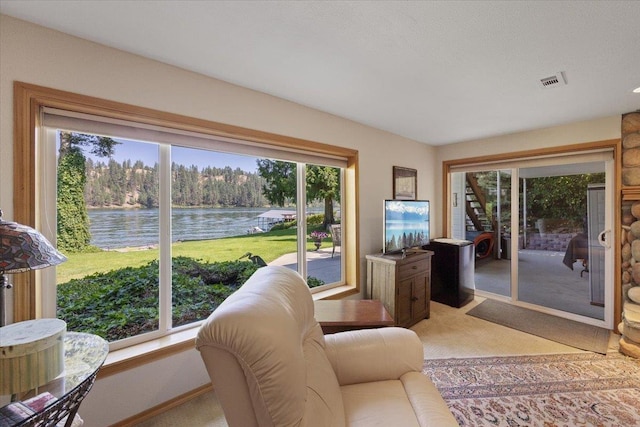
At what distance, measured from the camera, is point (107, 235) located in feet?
5.70

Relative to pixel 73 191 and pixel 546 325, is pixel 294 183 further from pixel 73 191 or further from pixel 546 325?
pixel 546 325

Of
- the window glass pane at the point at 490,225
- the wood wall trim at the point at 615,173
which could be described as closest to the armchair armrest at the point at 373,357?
the wood wall trim at the point at 615,173

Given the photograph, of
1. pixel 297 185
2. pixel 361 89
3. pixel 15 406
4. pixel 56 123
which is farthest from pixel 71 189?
pixel 361 89

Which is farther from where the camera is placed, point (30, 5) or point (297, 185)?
point (297, 185)

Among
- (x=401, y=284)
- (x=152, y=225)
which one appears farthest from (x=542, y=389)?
(x=152, y=225)

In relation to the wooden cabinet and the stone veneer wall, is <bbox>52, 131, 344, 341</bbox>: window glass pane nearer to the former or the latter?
the wooden cabinet

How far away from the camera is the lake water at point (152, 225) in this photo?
5.65 ft

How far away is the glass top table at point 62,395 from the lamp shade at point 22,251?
1.32ft

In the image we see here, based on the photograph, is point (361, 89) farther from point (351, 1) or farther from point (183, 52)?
point (183, 52)

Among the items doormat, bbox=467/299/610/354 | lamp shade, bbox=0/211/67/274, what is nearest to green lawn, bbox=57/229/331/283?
lamp shade, bbox=0/211/67/274

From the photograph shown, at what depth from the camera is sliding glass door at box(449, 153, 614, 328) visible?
295 centimetres

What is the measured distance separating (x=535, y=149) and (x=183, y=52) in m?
3.83

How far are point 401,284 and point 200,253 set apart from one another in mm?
1976

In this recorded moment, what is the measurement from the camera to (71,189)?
1604 mm
